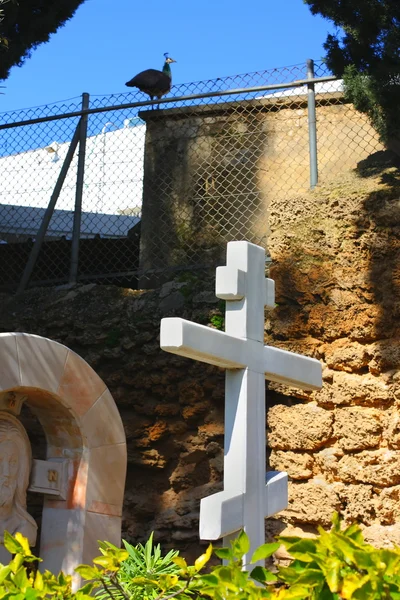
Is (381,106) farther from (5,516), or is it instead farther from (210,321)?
(5,516)

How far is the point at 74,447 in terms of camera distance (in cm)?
487

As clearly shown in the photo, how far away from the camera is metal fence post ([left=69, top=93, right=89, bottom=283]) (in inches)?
279

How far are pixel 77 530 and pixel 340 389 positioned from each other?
185 centimetres

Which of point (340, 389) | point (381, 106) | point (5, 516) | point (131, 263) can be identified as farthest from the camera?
point (131, 263)

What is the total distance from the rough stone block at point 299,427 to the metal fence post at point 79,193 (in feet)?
7.18

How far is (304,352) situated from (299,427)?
1.66 feet

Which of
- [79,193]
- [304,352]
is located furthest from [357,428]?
[79,193]

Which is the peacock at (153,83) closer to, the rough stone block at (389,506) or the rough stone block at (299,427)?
the rough stone block at (299,427)

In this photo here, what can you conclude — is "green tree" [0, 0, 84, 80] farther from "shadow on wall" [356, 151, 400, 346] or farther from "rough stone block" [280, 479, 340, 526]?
"rough stone block" [280, 479, 340, 526]

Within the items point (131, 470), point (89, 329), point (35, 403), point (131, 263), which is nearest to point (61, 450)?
point (35, 403)

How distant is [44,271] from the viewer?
747cm

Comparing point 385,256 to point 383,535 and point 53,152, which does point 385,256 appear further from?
point 53,152

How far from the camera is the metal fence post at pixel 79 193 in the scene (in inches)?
279

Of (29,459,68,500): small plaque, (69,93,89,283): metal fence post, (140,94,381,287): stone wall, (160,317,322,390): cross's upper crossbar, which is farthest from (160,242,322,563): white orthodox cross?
(69,93,89,283): metal fence post
